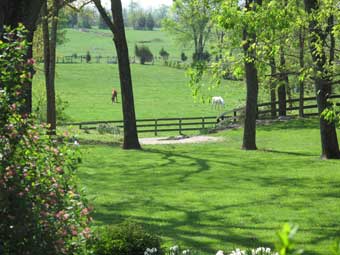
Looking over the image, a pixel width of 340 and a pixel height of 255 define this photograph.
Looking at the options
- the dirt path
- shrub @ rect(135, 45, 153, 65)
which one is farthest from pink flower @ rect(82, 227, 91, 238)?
shrub @ rect(135, 45, 153, 65)

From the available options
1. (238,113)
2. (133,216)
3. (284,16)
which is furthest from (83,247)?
(238,113)

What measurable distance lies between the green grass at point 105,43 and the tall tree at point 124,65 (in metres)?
94.2

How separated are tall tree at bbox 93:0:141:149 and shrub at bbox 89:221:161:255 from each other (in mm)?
20852

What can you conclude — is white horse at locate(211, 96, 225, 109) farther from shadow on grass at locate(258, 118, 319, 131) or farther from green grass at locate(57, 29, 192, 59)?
green grass at locate(57, 29, 192, 59)

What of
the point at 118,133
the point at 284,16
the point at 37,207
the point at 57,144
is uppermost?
the point at 284,16

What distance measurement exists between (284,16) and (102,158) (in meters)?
11.8

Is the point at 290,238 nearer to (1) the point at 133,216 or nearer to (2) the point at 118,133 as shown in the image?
(1) the point at 133,216

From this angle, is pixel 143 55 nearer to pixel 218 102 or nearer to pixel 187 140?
pixel 218 102

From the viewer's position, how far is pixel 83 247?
5.68 meters

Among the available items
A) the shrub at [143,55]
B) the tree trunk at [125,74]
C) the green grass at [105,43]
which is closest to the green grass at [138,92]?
the shrub at [143,55]

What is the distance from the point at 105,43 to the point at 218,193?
132181mm

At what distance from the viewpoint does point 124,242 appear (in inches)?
317

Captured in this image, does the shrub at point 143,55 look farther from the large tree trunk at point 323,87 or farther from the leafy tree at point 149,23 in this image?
the large tree trunk at point 323,87

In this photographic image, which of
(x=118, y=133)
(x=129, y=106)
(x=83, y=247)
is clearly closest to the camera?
(x=83, y=247)
